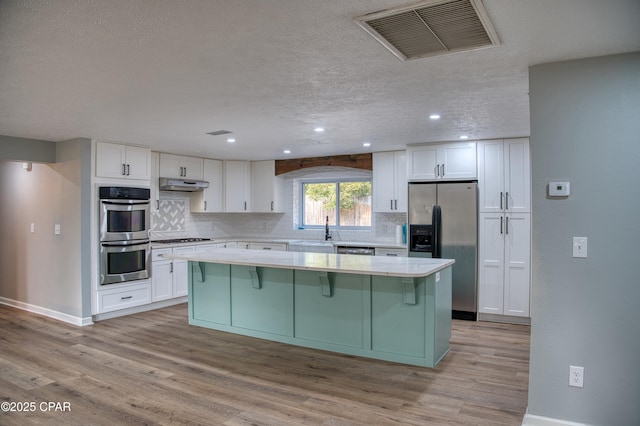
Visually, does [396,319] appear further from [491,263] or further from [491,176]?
[491,176]

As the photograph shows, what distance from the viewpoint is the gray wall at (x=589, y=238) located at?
2.43 m

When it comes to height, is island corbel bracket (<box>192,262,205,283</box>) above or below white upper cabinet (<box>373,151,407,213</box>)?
below

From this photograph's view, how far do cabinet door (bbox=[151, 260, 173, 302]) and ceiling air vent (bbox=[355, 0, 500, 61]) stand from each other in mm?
4732

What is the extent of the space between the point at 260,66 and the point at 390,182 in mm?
3903

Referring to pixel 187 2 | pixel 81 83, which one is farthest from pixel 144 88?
pixel 187 2

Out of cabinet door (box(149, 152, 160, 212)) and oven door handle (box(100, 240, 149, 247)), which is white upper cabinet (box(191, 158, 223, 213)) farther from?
oven door handle (box(100, 240, 149, 247))

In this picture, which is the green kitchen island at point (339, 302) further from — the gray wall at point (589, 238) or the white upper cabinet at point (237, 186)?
the white upper cabinet at point (237, 186)

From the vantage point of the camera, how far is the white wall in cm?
517

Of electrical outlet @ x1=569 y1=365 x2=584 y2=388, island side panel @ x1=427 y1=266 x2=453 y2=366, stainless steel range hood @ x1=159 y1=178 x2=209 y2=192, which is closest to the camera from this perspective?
electrical outlet @ x1=569 y1=365 x2=584 y2=388

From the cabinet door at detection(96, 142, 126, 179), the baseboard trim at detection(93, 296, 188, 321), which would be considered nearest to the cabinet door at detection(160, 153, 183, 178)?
the cabinet door at detection(96, 142, 126, 179)

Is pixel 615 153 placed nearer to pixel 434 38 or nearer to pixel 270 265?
pixel 434 38

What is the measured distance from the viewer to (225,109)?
3764 mm

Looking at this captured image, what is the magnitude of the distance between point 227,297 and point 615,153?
3.81 meters

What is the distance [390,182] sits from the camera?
6.29 metres
